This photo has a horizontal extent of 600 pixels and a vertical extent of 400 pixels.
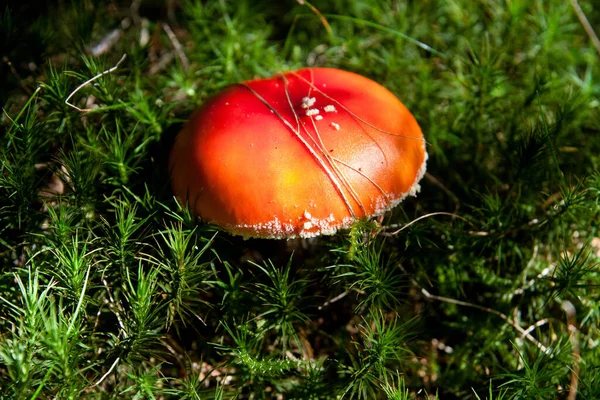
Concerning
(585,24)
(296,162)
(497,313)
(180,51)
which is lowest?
(497,313)

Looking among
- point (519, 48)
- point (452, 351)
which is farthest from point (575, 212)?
point (519, 48)

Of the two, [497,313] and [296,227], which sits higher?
[296,227]

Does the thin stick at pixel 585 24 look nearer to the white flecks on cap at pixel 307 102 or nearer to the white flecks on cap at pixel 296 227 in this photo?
the white flecks on cap at pixel 307 102

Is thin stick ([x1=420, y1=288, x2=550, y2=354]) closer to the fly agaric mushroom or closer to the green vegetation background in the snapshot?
the green vegetation background

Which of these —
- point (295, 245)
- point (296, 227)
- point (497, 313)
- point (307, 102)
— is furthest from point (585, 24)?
point (296, 227)

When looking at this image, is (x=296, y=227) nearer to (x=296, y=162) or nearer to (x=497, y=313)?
(x=296, y=162)

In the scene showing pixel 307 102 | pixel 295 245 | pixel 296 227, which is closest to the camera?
pixel 296 227

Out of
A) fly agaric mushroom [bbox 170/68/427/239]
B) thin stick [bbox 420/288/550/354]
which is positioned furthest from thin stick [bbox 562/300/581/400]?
fly agaric mushroom [bbox 170/68/427/239]

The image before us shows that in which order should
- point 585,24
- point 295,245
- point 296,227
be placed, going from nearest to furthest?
point 296,227
point 295,245
point 585,24
